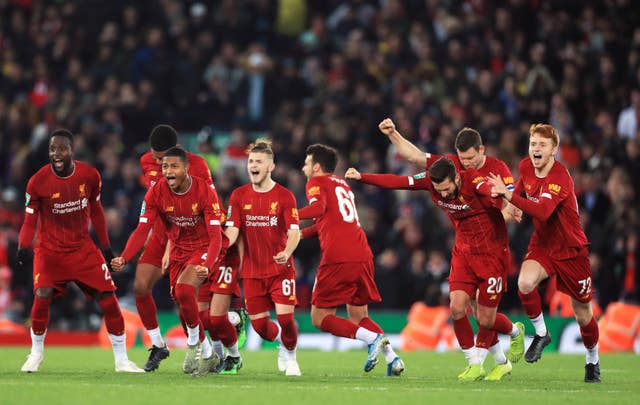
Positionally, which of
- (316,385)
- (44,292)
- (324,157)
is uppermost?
(324,157)

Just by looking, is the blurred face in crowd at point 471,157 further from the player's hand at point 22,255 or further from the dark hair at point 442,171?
the player's hand at point 22,255

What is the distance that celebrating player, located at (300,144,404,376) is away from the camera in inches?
502

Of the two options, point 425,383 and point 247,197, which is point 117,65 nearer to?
point 247,197

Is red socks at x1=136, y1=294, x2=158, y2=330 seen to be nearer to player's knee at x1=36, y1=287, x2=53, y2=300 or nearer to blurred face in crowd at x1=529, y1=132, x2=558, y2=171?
player's knee at x1=36, y1=287, x2=53, y2=300

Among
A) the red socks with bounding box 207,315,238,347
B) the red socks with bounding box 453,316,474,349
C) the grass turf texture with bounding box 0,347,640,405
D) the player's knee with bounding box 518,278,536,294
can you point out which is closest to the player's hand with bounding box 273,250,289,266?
the red socks with bounding box 207,315,238,347

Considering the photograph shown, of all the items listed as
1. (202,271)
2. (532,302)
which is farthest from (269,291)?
(532,302)

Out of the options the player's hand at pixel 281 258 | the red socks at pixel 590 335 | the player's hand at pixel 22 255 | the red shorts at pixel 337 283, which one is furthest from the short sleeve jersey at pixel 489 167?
the player's hand at pixel 22 255

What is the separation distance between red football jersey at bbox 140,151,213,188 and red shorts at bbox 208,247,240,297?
0.83 meters

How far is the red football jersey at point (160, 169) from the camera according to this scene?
13.0m

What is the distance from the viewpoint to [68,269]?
496 inches

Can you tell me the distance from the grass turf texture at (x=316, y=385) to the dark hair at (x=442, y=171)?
198 cm

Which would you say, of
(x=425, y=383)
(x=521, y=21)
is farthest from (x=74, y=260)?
(x=521, y=21)

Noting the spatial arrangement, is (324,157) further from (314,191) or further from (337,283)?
(337,283)

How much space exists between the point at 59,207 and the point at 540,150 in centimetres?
496
